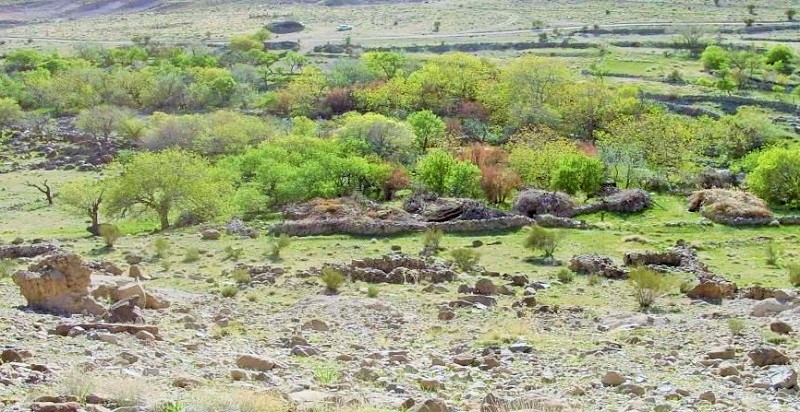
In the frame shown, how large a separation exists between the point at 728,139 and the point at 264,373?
5121cm

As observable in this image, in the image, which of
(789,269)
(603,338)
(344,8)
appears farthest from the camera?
(344,8)

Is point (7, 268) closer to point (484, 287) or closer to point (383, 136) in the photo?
point (484, 287)

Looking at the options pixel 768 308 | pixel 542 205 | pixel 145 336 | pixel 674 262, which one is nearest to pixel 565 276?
pixel 674 262

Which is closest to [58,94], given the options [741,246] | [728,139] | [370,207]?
[370,207]

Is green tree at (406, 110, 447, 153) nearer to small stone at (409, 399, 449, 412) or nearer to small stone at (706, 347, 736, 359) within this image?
small stone at (706, 347, 736, 359)

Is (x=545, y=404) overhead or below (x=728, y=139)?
overhead

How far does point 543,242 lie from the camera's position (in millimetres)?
33844

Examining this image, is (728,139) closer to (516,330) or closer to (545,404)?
(516,330)

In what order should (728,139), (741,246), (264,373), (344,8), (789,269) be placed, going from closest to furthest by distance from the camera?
(264,373) < (789,269) < (741,246) < (728,139) < (344,8)

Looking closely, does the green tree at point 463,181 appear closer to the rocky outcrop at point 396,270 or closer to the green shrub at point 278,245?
the green shrub at point 278,245

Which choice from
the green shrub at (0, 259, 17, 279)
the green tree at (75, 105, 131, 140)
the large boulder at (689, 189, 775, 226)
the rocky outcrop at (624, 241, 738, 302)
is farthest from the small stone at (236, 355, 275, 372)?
the green tree at (75, 105, 131, 140)

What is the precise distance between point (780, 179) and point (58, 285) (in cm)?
3554

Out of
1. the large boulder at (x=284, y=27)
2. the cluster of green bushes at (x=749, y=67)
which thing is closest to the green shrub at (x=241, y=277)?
the cluster of green bushes at (x=749, y=67)

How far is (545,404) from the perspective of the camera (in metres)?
12.1
